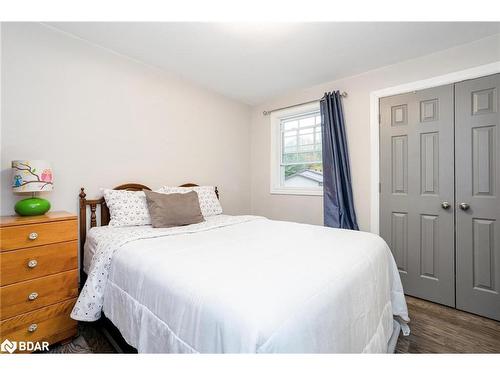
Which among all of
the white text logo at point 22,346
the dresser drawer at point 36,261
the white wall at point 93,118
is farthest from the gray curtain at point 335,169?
the white text logo at point 22,346

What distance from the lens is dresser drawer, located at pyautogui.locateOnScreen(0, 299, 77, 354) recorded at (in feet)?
4.62

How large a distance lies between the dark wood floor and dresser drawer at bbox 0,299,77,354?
2271mm

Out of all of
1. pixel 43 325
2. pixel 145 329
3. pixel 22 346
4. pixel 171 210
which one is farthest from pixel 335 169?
pixel 22 346

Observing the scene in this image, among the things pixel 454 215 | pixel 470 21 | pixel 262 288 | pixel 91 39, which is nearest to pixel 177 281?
pixel 262 288

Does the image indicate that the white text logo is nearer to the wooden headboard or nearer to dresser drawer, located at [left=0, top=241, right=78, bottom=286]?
dresser drawer, located at [left=0, top=241, right=78, bottom=286]

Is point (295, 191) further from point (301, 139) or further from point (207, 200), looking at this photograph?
point (207, 200)

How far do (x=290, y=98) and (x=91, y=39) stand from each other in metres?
2.36

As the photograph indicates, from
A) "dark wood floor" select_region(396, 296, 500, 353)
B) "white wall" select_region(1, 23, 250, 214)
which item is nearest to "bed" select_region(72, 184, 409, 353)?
"dark wood floor" select_region(396, 296, 500, 353)

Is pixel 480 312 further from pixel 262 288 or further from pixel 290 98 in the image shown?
pixel 290 98

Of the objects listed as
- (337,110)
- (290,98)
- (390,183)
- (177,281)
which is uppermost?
(290,98)

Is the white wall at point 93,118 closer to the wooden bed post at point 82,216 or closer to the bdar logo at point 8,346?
the wooden bed post at point 82,216

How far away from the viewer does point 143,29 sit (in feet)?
6.46

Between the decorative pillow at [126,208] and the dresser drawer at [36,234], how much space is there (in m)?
0.43
